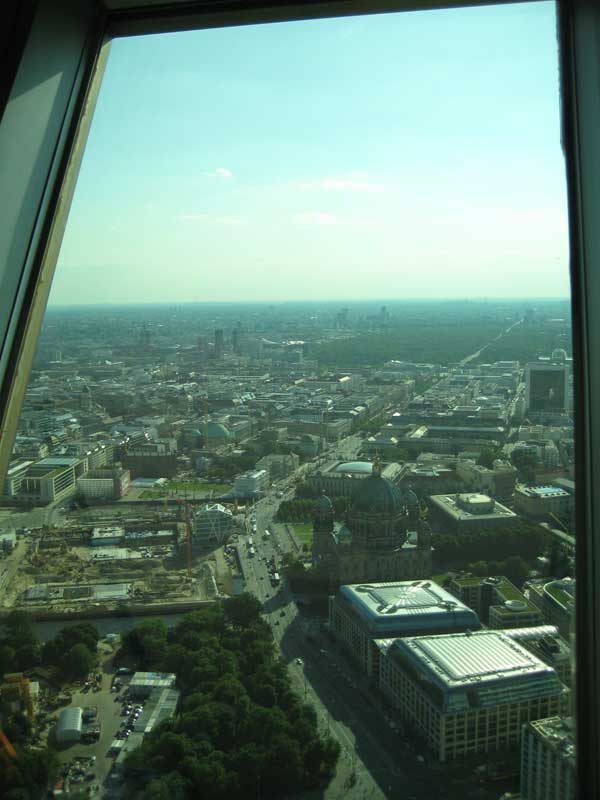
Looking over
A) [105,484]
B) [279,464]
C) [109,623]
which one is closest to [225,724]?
[109,623]

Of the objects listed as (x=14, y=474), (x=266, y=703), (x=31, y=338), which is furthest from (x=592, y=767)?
(x=14, y=474)

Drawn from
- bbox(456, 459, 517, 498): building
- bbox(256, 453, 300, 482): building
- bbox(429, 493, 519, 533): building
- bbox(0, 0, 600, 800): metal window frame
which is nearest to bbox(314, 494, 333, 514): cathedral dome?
bbox(256, 453, 300, 482): building

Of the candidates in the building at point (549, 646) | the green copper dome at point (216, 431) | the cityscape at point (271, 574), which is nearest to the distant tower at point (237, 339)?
the cityscape at point (271, 574)

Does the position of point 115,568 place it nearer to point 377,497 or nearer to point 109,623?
point 109,623

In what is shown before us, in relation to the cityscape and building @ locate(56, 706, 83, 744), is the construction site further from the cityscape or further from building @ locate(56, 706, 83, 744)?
building @ locate(56, 706, 83, 744)

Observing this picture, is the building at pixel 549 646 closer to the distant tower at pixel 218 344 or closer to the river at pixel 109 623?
the river at pixel 109 623

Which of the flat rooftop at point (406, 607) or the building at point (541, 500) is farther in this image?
the flat rooftop at point (406, 607)
